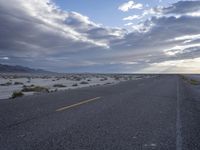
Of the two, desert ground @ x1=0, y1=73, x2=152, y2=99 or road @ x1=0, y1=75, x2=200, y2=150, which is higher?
road @ x1=0, y1=75, x2=200, y2=150

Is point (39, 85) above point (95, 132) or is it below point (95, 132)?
below

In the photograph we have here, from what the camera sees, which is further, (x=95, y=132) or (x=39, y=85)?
(x=39, y=85)

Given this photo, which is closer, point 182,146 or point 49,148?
point 49,148

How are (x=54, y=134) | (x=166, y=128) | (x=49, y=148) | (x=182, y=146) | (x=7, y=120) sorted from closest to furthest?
1. (x=49, y=148)
2. (x=182, y=146)
3. (x=54, y=134)
4. (x=166, y=128)
5. (x=7, y=120)

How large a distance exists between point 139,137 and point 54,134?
188cm

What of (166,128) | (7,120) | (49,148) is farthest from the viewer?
(7,120)

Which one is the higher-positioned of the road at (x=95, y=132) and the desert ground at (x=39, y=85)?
the road at (x=95, y=132)

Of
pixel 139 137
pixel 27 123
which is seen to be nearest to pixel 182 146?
pixel 139 137

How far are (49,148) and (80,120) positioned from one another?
123 inches

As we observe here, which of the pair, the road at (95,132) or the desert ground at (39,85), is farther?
the desert ground at (39,85)

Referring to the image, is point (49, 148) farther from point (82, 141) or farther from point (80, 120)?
point (80, 120)

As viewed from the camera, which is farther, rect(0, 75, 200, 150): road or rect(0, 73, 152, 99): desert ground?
rect(0, 73, 152, 99): desert ground

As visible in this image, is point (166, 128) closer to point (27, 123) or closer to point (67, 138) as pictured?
point (67, 138)

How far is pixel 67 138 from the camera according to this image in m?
6.12
